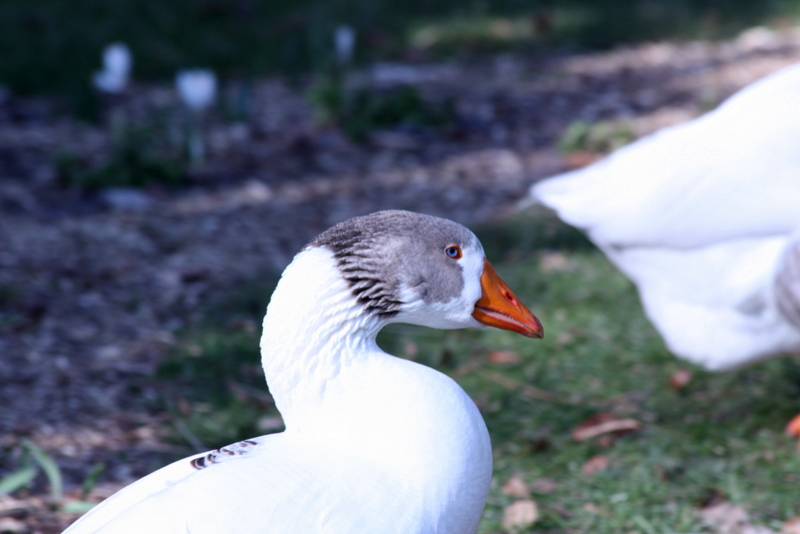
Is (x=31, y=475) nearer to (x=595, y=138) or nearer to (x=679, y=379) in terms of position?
(x=679, y=379)

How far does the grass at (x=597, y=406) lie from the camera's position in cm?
279

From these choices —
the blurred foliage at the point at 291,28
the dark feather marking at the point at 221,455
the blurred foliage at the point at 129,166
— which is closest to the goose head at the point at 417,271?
Result: the dark feather marking at the point at 221,455

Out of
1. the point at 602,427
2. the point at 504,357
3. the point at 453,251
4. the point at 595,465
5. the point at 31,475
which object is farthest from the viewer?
the point at 504,357

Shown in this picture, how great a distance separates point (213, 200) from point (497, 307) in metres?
3.49

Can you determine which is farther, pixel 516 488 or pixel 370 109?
pixel 370 109

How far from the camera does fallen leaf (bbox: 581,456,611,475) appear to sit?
117 inches

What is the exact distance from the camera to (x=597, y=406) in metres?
3.35

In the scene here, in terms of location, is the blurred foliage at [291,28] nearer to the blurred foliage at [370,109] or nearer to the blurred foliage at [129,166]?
the blurred foliage at [370,109]

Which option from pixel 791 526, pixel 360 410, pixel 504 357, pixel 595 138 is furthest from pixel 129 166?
pixel 791 526

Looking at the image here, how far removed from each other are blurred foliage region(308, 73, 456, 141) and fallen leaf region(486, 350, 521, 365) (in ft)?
8.86

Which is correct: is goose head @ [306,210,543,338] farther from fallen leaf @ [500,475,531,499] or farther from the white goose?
fallen leaf @ [500,475,531,499]

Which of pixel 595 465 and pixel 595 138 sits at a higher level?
pixel 595 138

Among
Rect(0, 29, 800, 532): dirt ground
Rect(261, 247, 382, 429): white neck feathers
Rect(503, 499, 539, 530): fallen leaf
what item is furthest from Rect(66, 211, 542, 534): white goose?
Rect(0, 29, 800, 532): dirt ground

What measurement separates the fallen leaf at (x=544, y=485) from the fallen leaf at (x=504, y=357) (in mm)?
814
